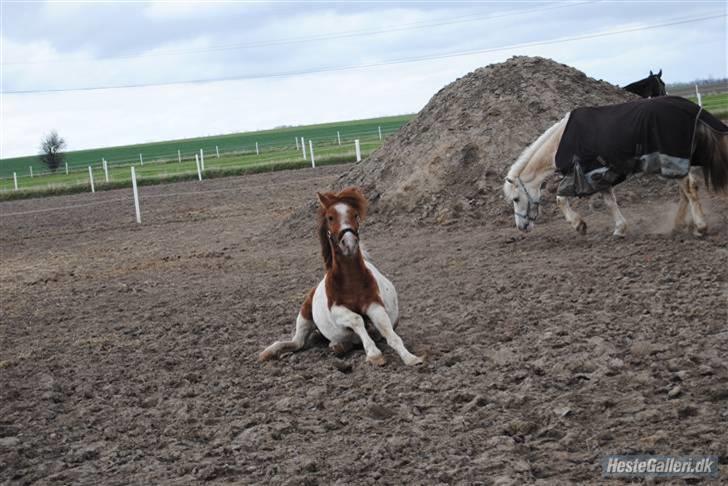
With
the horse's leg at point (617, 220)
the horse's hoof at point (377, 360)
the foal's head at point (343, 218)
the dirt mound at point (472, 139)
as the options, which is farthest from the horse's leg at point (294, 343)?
the dirt mound at point (472, 139)

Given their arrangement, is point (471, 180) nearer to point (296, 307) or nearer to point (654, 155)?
point (654, 155)

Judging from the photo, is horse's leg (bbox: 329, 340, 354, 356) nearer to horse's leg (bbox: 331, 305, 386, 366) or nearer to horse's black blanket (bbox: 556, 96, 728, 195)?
horse's leg (bbox: 331, 305, 386, 366)

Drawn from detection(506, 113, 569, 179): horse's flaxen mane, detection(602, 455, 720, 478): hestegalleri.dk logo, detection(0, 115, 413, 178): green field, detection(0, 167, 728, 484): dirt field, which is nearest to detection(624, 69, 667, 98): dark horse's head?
detection(0, 167, 728, 484): dirt field

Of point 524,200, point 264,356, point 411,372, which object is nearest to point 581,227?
point 524,200

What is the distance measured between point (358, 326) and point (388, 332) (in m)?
0.25

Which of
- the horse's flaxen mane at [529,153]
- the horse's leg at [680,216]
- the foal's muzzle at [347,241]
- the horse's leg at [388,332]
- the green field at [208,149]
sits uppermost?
the green field at [208,149]

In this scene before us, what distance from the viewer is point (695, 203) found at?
33.1ft

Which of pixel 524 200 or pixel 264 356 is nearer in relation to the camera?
pixel 264 356

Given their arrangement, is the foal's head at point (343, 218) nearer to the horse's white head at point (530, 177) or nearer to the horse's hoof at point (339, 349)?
the horse's hoof at point (339, 349)

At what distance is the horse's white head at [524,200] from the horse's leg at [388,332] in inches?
212

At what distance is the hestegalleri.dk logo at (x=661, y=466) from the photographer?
12.5 feet

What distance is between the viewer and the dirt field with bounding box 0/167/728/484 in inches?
180

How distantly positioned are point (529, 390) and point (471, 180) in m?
9.32

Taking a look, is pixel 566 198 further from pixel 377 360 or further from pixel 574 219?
pixel 377 360
